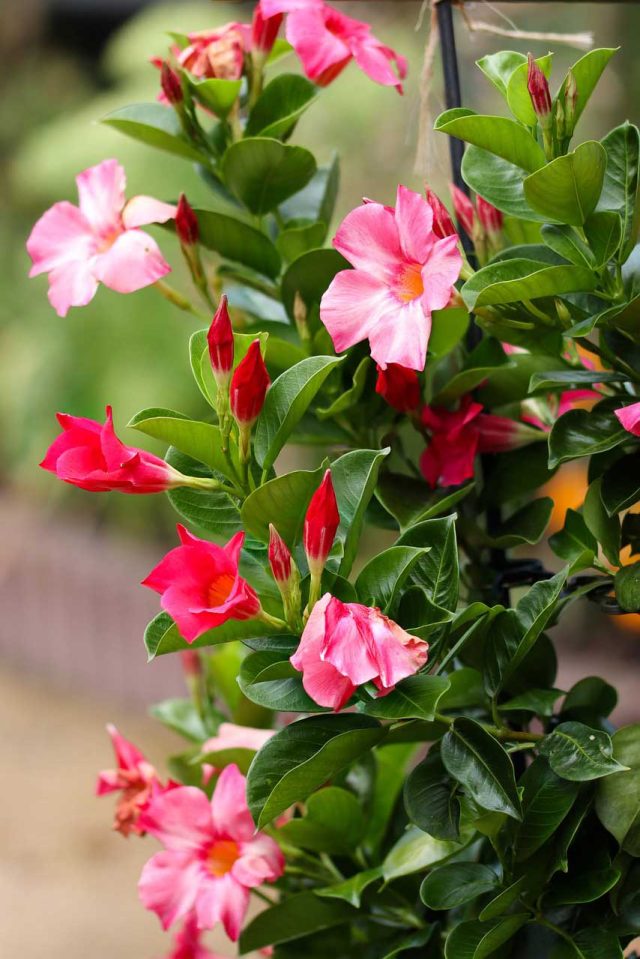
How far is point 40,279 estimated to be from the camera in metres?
2.73

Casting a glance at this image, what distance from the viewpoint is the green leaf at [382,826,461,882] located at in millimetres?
473

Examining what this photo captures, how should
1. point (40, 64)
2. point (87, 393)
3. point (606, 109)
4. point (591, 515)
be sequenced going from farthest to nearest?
1. point (40, 64)
2. point (87, 393)
3. point (606, 109)
4. point (591, 515)

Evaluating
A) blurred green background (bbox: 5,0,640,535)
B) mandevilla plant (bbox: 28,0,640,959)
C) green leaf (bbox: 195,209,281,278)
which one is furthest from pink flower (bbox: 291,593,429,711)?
blurred green background (bbox: 5,0,640,535)

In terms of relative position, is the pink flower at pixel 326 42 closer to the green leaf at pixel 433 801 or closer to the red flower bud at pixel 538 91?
the red flower bud at pixel 538 91

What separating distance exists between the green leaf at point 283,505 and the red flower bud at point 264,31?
219 millimetres

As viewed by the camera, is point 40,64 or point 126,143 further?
point 40,64

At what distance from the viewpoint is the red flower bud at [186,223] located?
0.49m

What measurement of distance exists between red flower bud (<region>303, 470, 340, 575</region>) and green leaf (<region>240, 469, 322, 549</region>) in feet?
0.04

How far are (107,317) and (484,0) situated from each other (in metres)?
2.53

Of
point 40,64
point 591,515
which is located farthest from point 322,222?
point 40,64

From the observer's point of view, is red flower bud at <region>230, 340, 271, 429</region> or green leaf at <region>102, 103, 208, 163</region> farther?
green leaf at <region>102, 103, 208, 163</region>

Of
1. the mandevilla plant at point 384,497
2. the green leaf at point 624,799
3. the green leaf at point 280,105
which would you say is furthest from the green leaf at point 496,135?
the green leaf at point 624,799

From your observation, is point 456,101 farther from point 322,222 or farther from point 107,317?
point 107,317

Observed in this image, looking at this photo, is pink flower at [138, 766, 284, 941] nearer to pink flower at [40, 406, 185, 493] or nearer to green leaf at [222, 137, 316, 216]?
pink flower at [40, 406, 185, 493]
